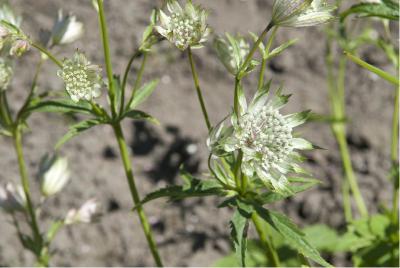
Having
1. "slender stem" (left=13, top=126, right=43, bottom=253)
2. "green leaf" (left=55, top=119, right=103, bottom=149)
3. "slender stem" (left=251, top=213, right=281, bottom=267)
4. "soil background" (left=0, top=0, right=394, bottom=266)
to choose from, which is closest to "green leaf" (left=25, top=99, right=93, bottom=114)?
"green leaf" (left=55, top=119, right=103, bottom=149)

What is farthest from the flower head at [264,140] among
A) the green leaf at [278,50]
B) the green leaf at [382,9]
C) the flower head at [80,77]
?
the green leaf at [382,9]

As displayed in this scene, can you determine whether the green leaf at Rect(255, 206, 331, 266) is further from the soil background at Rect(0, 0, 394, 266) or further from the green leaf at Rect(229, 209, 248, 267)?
the soil background at Rect(0, 0, 394, 266)

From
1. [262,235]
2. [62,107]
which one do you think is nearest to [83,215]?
[62,107]

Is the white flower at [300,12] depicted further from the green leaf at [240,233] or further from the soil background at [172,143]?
the soil background at [172,143]

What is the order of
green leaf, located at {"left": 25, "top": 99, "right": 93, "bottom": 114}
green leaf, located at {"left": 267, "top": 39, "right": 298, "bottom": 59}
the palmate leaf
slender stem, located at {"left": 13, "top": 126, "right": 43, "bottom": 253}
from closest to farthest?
green leaf, located at {"left": 267, "top": 39, "right": 298, "bottom": 59} → the palmate leaf → green leaf, located at {"left": 25, "top": 99, "right": 93, "bottom": 114} → slender stem, located at {"left": 13, "top": 126, "right": 43, "bottom": 253}

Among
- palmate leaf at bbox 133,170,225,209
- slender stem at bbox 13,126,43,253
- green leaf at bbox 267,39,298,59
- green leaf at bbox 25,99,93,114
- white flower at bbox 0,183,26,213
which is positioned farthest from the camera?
white flower at bbox 0,183,26,213

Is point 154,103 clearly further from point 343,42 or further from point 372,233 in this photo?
point 372,233
